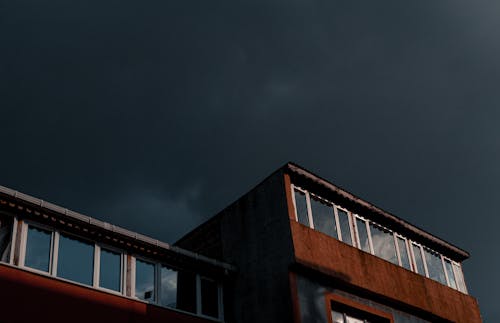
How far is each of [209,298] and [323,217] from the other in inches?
213

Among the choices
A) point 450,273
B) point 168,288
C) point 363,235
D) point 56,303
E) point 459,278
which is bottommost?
point 56,303

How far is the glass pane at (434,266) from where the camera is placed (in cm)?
3020

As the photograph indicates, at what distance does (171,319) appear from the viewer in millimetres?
22141

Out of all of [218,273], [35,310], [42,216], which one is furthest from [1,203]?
[218,273]

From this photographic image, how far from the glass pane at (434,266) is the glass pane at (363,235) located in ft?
14.7

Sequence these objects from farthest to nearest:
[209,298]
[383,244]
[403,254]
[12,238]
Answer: [403,254]
[383,244]
[209,298]
[12,238]

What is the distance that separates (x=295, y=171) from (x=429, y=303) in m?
8.53

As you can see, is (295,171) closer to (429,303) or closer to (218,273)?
(218,273)

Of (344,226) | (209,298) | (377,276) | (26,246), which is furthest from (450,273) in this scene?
(26,246)

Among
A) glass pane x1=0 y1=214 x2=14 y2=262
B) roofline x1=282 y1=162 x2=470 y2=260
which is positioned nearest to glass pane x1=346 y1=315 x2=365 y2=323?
roofline x1=282 y1=162 x2=470 y2=260

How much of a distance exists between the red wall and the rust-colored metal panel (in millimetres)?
6176

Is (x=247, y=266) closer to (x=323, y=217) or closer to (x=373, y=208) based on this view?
(x=323, y=217)

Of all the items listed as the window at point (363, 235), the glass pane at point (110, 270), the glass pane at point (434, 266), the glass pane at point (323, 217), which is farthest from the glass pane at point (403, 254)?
the glass pane at point (110, 270)

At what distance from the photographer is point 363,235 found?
27.4 m
